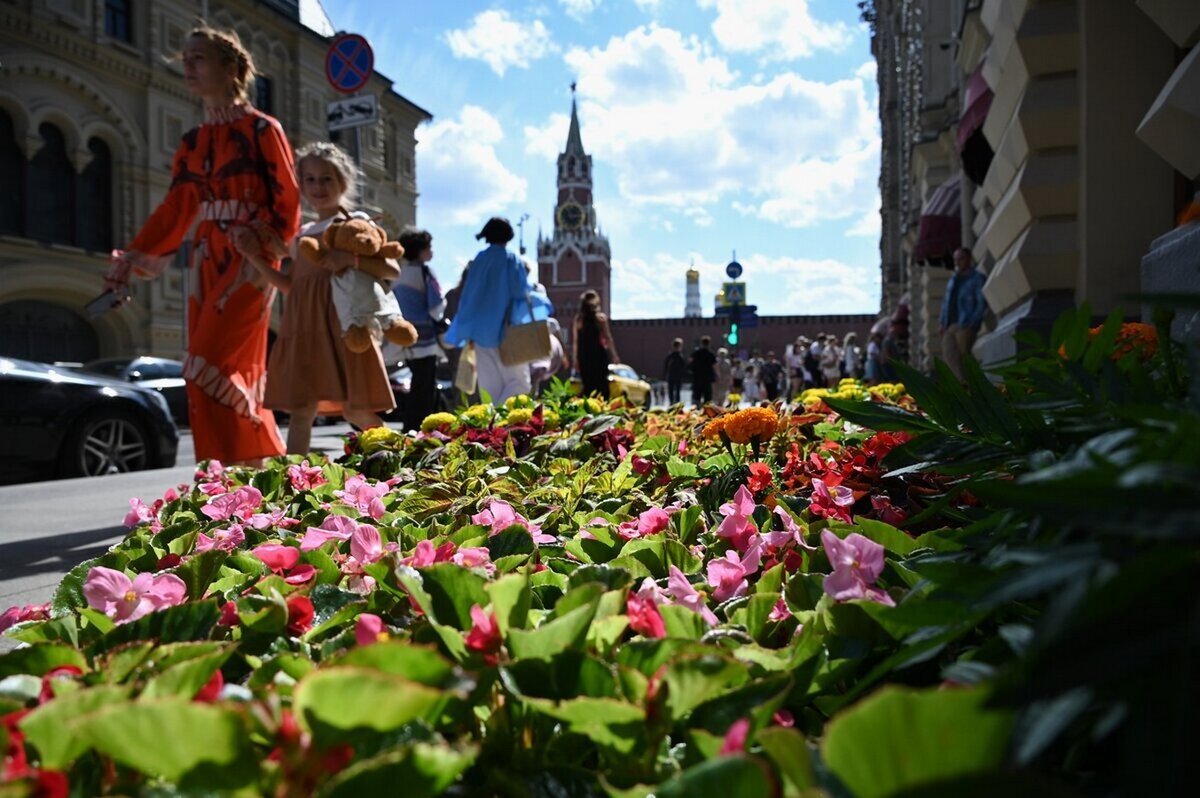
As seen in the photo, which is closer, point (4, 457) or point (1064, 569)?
point (1064, 569)

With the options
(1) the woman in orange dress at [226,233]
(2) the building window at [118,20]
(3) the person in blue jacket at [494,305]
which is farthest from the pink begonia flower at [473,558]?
(2) the building window at [118,20]

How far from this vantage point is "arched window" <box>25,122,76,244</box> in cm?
2255

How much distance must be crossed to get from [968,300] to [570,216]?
3536 inches

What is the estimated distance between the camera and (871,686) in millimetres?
932

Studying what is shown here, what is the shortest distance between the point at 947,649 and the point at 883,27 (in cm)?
3471

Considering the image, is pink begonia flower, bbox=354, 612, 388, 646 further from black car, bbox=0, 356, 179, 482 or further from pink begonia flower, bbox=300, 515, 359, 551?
black car, bbox=0, 356, 179, 482

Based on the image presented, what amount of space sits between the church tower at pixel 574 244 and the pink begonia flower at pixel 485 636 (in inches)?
3420

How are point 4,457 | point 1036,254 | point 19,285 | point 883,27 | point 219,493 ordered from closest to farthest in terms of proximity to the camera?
point 219,493
point 1036,254
point 4,457
point 19,285
point 883,27

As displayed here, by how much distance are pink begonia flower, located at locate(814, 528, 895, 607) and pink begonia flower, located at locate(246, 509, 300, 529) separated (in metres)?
1.17

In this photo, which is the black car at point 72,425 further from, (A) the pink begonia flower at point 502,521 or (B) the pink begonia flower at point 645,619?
(B) the pink begonia flower at point 645,619

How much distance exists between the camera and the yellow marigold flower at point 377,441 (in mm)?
2992

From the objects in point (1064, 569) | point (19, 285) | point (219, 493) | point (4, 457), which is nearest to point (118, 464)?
→ point (4, 457)

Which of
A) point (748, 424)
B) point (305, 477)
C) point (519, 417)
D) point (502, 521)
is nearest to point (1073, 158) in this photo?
point (519, 417)

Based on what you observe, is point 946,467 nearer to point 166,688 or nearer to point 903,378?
point 903,378
